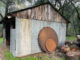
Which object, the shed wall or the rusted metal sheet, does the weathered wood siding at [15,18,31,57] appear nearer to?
the shed wall

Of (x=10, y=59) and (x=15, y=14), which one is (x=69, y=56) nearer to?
(x=10, y=59)

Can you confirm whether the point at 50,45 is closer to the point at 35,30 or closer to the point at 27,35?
the point at 35,30

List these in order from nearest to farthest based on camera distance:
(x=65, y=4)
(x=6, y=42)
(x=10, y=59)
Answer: (x=10, y=59) → (x=6, y=42) → (x=65, y=4)

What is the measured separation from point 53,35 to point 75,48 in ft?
7.01

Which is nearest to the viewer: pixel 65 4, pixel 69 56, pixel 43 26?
pixel 69 56

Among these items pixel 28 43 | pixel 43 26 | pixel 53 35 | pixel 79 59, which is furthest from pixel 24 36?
pixel 79 59

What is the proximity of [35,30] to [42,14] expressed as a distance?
146 cm

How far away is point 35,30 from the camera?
290 inches

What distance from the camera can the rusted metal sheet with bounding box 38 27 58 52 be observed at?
748cm

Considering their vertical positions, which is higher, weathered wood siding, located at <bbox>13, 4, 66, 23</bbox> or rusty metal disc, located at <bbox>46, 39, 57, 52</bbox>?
weathered wood siding, located at <bbox>13, 4, 66, 23</bbox>

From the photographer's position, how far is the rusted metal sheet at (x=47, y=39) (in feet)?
24.5

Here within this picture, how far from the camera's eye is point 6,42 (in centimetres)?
1005

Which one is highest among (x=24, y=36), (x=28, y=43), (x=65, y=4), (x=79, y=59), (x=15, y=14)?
(x=65, y=4)

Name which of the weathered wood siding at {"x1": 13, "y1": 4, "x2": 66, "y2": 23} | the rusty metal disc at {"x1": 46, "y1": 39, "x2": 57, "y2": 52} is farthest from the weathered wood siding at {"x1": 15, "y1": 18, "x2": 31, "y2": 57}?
the rusty metal disc at {"x1": 46, "y1": 39, "x2": 57, "y2": 52}
